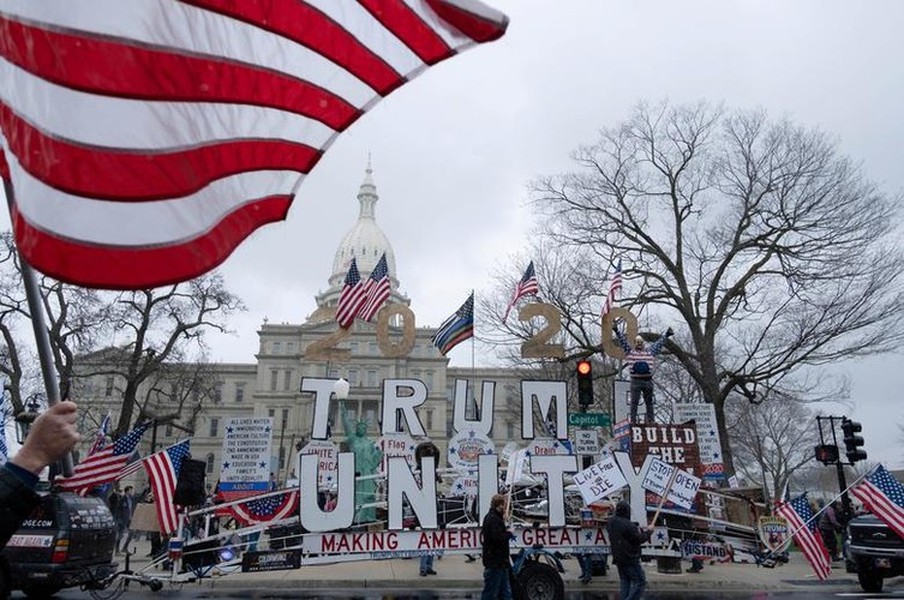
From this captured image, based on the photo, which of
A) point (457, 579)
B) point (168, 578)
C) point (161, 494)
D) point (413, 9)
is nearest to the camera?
point (413, 9)

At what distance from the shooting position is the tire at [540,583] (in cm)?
1041

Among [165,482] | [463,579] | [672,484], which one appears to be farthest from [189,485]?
[672,484]

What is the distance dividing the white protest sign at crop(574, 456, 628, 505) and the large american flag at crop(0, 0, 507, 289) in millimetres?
8560

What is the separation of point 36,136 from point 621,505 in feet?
31.1

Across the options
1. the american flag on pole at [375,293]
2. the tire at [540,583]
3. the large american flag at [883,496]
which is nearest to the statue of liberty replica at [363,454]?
the american flag on pole at [375,293]

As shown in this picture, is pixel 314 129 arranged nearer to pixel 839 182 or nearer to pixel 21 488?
pixel 21 488

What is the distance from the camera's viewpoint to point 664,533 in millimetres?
11305

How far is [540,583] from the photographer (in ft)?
34.4

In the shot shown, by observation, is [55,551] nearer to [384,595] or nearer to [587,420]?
[384,595]

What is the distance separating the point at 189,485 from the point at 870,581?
13.7 m

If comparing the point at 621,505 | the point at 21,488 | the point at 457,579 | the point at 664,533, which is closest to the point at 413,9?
the point at 21,488

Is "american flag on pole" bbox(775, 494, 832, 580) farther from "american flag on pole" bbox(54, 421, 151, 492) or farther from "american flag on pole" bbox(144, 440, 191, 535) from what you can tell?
"american flag on pole" bbox(54, 421, 151, 492)

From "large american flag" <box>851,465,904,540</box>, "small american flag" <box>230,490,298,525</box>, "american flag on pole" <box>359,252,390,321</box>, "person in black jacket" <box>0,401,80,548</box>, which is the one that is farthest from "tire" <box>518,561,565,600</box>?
"person in black jacket" <box>0,401,80,548</box>

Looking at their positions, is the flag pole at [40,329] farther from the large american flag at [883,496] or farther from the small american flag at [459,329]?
the small american flag at [459,329]
